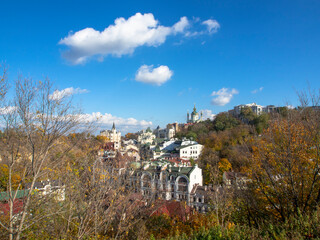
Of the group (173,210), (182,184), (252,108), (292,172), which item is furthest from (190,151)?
(252,108)

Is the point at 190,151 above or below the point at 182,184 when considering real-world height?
above

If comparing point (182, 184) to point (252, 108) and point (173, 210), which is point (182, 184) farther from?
point (252, 108)

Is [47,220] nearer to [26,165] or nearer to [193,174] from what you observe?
[26,165]

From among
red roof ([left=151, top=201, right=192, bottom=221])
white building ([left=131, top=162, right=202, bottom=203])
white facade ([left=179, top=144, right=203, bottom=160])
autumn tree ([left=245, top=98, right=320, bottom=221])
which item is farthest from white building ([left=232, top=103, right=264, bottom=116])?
autumn tree ([left=245, top=98, right=320, bottom=221])

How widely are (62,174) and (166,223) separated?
5.64 meters

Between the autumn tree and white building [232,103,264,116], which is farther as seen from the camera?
white building [232,103,264,116]

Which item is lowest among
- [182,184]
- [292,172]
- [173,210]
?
[173,210]

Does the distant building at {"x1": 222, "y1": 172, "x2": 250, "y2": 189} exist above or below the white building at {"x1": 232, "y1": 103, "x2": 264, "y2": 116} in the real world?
below

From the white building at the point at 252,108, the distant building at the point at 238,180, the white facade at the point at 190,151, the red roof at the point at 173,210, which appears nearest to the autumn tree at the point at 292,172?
the distant building at the point at 238,180

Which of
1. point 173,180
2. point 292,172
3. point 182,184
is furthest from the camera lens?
point 173,180

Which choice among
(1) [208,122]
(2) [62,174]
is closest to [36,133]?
(2) [62,174]

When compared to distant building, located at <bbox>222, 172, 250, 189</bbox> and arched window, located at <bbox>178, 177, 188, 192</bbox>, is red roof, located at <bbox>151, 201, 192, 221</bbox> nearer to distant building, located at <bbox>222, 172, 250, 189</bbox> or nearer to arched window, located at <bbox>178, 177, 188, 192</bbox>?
distant building, located at <bbox>222, 172, 250, 189</bbox>

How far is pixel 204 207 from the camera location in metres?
18.9

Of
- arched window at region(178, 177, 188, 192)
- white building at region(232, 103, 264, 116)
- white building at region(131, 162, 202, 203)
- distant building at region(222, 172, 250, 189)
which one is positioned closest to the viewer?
distant building at region(222, 172, 250, 189)
